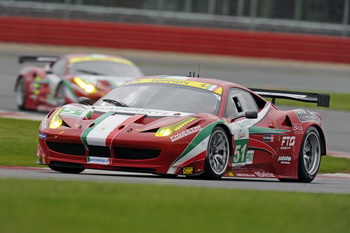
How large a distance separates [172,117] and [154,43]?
21627mm

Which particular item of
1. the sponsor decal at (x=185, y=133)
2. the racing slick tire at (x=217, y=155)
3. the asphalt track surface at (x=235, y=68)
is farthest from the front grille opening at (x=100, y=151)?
the asphalt track surface at (x=235, y=68)

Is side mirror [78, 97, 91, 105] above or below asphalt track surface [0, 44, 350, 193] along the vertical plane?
above

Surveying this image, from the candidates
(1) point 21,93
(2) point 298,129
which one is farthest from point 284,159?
(1) point 21,93

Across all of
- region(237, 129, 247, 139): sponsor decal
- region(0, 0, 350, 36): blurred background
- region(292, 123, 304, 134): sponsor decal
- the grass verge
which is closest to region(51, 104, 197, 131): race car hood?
region(237, 129, 247, 139): sponsor decal

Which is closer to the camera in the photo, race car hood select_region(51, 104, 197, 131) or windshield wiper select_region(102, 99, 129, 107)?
race car hood select_region(51, 104, 197, 131)

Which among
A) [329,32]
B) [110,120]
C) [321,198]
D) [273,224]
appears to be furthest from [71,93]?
[329,32]

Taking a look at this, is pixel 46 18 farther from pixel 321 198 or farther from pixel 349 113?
pixel 321 198

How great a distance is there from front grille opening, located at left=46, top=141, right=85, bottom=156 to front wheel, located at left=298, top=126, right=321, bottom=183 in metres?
3.22

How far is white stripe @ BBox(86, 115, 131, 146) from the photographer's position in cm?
916

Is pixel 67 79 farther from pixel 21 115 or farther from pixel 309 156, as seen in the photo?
pixel 309 156

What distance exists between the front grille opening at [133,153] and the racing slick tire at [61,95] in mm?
9240

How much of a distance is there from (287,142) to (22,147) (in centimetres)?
350

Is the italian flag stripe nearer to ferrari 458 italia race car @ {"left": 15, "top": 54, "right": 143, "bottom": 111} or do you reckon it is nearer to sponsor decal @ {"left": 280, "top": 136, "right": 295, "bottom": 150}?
sponsor decal @ {"left": 280, "top": 136, "right": 295, "bottom": 150}

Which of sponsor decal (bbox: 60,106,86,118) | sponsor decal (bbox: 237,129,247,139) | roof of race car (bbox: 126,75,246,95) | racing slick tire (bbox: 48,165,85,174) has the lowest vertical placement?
racing slick tire (bbox: 48,165,85,174)
